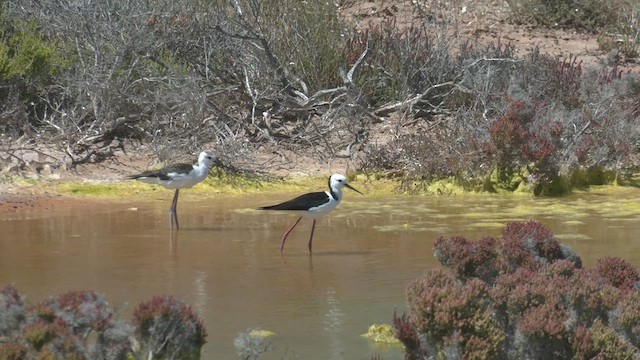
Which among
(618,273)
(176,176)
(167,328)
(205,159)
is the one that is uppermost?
(205,159)

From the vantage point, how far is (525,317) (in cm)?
603

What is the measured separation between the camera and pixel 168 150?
43.8 feet

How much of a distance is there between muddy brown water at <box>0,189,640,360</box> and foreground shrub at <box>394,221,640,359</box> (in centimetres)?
100

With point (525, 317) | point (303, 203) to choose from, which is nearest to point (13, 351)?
point (525, 317)

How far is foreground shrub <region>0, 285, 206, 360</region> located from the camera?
5.24 m

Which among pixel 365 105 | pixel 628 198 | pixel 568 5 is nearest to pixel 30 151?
pixel 365 105

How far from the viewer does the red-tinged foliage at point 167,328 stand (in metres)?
5.54

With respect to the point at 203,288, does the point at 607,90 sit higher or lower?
higher

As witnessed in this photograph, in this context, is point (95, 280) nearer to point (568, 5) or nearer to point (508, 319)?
point (508, 319)

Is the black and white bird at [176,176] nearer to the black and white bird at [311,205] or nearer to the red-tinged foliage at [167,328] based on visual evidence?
the black and white bird at [311,205]

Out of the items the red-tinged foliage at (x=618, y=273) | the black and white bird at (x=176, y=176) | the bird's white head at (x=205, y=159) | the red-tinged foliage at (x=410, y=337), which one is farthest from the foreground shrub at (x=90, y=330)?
the bird's white head at (x=205, y=159)

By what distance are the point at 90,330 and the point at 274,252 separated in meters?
4.68

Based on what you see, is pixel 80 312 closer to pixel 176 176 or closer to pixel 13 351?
pixel 13 351

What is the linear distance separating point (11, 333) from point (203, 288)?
322cm
